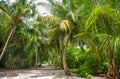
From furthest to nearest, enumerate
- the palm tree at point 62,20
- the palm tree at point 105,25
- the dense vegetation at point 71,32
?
the palm tree at point 62,20, the dense vegetation at point 71,32, the palm tree at point 105,25

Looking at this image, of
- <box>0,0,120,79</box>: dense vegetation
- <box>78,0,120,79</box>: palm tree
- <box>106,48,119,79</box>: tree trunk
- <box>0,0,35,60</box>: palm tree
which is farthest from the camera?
<box>0,0,35,60</box>: palm tree

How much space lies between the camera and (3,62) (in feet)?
102

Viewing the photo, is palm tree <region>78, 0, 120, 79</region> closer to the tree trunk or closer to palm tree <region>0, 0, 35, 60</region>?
the tree trunk

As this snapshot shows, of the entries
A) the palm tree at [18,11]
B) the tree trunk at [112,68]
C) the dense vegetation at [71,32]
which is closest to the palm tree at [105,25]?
the dense vegetation at [71,32]

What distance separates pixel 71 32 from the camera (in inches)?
762

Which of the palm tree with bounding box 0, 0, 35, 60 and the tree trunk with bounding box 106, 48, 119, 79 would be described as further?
the palm tree with bounding box 0, 0, 35, 60

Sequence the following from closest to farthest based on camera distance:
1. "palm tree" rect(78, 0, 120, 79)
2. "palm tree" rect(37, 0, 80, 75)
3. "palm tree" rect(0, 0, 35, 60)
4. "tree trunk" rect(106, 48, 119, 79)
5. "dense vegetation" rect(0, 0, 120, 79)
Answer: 1. "palm tree" rect(78, 0, 120, 79)
2. "dense vegetation" rect(0, 0, 120, 79)
3. "tree trunk" rect(106, 48, 119, 79)
4. "palm tree" rect(37, 0, 80, 75)
5. "palm tree" rect(0, 0, 35, 60)

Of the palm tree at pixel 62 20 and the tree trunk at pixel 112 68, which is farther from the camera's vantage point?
the palm tree at pixel 62 20

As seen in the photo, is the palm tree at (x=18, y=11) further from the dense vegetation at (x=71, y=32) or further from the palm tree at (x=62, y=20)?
the palm tree at (x=62, y=20)

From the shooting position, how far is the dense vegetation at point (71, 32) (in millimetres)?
11430

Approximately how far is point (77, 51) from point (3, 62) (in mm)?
10387

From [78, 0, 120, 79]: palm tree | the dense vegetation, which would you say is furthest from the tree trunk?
[78, 0, 120, 79]: palm tree

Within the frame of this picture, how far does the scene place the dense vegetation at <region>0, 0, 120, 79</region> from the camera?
37.5 ft

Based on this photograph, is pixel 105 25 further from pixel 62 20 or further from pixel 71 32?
pixel 71 32
